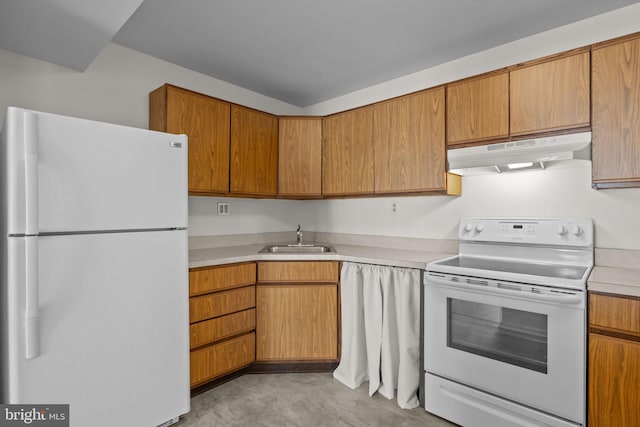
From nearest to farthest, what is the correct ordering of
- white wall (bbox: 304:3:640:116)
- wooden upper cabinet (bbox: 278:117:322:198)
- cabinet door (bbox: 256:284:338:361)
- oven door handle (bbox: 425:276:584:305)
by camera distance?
oven door handle (bbox: 425:276:584:305), white wall (bbox: 304:3:640:116), cabinet door (bbox: 256:284:338:361), wooden upper cabinet (bbox: 278:117:322:198)

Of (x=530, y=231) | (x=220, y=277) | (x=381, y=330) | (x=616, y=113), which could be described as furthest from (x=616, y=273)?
(x=220, y=277)

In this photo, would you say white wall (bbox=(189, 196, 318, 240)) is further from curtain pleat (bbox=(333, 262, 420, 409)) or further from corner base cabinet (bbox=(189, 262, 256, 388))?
curtain pleat (bbox=(333, 262, 420, 409))

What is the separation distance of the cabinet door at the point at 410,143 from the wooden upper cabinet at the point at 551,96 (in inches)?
19.1

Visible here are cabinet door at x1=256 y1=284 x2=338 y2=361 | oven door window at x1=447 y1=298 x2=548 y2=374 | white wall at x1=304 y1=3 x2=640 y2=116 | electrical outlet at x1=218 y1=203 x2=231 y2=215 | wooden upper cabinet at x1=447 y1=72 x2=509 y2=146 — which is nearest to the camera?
oven door window at x1=447 y1=298 x2=548 y2=374

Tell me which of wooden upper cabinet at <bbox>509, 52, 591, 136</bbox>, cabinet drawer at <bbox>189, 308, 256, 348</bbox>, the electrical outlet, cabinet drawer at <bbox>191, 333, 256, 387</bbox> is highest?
wooden upper cabinet at <bbox>509, 52, 591, 136</bbox>

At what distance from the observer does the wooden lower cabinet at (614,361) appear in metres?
1.44

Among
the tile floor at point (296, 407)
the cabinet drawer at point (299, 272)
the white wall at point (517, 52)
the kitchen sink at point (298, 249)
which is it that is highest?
the white wall at point (517, 52)

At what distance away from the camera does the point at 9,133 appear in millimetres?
1374

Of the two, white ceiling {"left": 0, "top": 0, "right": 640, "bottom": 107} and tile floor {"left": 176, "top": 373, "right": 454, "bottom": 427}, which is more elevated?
white ceiling {"left": 0, "top": 0, "right": 640, "bottom": 107}

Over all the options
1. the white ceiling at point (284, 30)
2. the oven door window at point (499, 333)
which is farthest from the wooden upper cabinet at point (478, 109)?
the oven door window at point (499, 333)

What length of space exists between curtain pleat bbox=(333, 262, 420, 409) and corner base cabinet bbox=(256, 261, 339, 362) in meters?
0.11

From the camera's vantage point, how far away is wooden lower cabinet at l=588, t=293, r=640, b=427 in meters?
1.44

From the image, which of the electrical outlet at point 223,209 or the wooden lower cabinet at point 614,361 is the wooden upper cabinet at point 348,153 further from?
the wooden lower cabinet at point 614,361

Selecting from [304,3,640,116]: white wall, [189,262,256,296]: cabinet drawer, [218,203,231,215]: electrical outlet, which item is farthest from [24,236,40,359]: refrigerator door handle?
[304,3,640,116]: white wall
